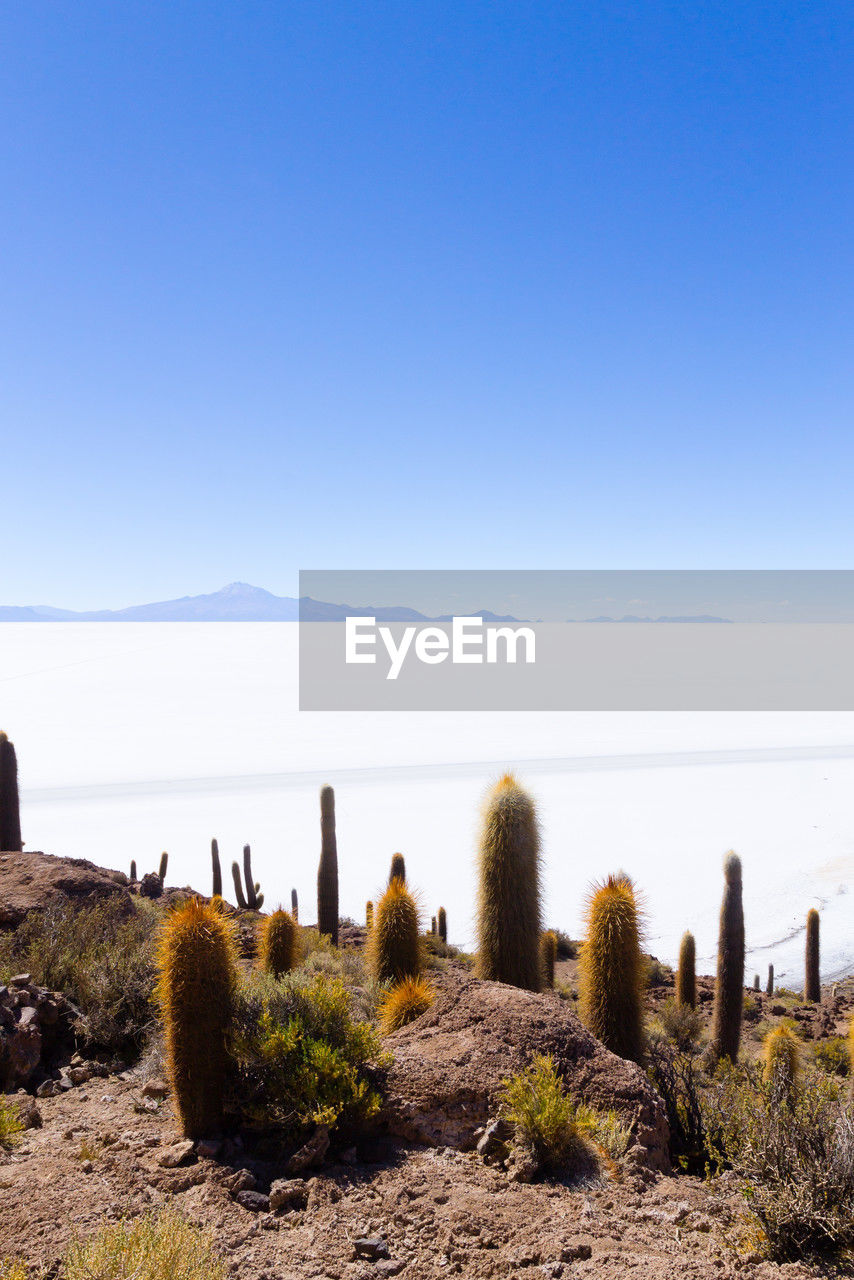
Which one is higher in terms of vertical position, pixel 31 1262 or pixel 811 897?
pixel 31 1262

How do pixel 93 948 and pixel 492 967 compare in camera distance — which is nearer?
pixel 93 948

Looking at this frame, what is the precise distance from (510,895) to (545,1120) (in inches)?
165

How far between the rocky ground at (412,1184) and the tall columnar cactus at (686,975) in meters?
11.6

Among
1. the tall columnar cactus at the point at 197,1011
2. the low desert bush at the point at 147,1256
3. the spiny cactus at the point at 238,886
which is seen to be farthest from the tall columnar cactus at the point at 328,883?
the low desert bush at the point at 147,1256

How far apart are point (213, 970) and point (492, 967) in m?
4.34

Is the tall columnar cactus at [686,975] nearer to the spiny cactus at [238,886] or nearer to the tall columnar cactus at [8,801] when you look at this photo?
the spiny cactus at [238,886]

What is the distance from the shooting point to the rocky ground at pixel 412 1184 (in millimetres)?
3725

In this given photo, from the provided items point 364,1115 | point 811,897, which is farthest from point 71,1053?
point 811,897

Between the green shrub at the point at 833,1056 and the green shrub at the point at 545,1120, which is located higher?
the green shrub at the point at 545,1120

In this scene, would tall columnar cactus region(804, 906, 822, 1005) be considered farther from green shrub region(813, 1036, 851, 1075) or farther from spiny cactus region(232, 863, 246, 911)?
spiny cactus region(232, 863, 246, 911)

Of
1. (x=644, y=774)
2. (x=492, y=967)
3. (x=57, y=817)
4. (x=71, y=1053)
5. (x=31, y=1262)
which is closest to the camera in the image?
(x=31, y=1262)

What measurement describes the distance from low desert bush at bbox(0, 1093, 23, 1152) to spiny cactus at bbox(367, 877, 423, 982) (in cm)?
429

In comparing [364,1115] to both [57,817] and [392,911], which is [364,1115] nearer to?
[392,911]

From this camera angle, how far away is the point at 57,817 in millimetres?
35000
